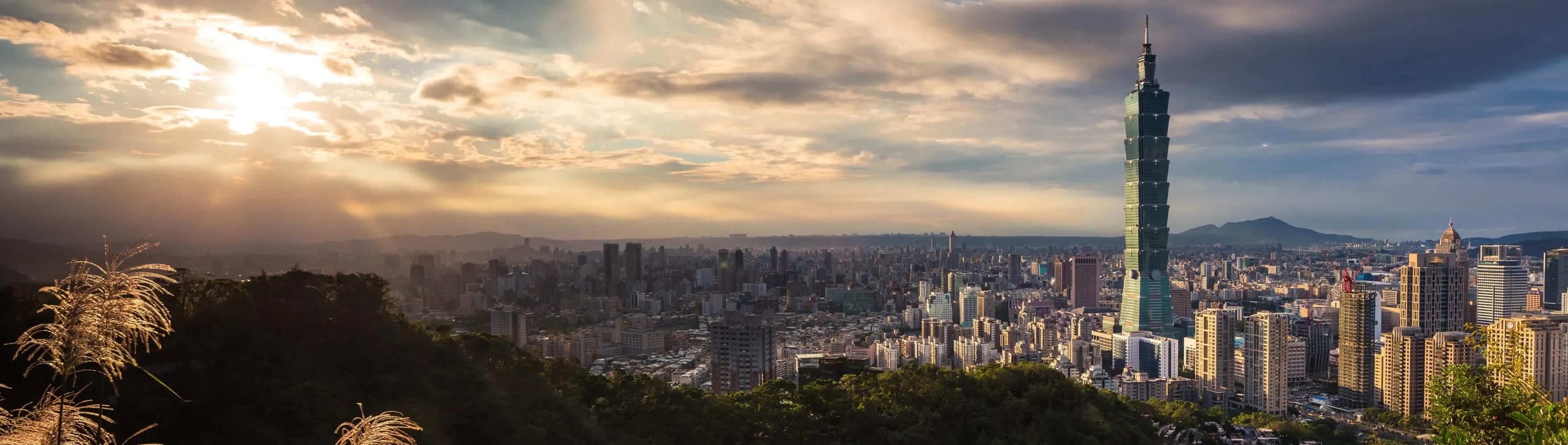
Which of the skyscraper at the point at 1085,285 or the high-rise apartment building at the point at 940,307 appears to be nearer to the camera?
A: the high-rise apartment building at the point at 940,307

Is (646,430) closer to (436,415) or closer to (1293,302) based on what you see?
(436,415)

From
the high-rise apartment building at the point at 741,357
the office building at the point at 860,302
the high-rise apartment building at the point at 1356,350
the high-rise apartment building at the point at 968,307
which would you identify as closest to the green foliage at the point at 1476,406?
the high-rise apartment building at the point at 741,357

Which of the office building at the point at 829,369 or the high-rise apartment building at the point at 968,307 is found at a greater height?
the office building at the point at 829,369

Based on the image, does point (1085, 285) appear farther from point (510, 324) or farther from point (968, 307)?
point (510, 324)

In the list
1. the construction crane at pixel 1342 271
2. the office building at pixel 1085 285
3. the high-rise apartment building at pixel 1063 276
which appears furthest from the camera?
the high-rise apartment building at pixel 1063 276

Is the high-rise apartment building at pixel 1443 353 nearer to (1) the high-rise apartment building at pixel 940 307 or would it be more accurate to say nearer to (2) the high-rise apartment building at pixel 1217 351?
(2) the high-rise apartment building at pixel 1217 351

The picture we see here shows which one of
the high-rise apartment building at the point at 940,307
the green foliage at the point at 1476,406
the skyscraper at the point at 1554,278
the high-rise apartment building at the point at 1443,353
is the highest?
the green foliage at the point at 1476,406
